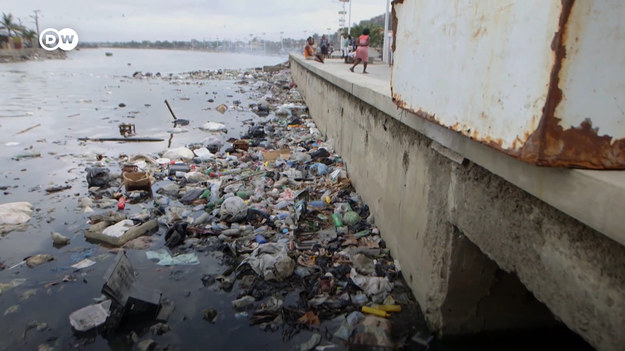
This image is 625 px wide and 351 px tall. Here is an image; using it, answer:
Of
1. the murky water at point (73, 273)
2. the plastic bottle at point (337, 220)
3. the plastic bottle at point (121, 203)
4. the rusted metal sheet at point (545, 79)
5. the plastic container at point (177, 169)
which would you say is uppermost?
the rusted metal sheet at point (545, 79)

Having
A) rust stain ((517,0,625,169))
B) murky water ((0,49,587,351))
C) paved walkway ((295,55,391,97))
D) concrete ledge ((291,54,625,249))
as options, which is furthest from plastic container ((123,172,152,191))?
rust stain ((517,0,625,169))

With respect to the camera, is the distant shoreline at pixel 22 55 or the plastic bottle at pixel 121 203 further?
the distant shoreline at pixel 22 55

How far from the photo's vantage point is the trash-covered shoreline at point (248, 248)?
3102 mm

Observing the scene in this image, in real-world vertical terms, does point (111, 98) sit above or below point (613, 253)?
below

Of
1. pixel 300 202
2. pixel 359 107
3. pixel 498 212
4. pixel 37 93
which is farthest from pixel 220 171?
pixel 37 93

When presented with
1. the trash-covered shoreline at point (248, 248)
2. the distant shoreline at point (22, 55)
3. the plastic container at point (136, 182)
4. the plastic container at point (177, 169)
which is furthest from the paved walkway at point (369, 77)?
the distant shoreline at point (22, 55)

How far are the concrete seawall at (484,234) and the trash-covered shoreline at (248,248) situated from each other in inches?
14.6

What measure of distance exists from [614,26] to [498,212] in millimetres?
1039

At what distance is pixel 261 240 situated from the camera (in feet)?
14.3

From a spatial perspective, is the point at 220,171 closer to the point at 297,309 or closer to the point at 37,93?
the point at 297,309

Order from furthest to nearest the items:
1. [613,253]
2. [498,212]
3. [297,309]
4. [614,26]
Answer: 1. [297,309]
2. [498,212]
3. [613,253]
4. [614,26]

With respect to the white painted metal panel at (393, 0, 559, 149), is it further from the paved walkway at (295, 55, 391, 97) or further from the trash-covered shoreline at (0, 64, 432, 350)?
the trash-covered shoreline at (0, 64, 432, 350)

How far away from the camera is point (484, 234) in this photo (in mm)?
2217

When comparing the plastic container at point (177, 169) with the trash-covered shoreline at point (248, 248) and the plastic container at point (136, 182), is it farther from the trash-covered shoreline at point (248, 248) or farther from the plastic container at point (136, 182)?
the plastic container at point (136, 182)
